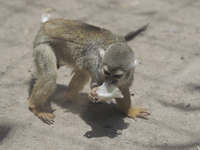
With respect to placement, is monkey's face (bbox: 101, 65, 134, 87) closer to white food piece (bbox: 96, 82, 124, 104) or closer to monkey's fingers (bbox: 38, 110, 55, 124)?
white food piece (bbox: 96, 82, 124, 104)

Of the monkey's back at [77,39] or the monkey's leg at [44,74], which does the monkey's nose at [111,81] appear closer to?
the monkey's back at [77,39]

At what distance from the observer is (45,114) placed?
3830mm

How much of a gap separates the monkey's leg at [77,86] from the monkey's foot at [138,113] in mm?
936

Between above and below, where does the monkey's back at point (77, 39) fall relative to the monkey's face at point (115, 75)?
above

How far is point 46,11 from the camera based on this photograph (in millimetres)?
7020

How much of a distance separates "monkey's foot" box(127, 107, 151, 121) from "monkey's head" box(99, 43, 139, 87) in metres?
0.90

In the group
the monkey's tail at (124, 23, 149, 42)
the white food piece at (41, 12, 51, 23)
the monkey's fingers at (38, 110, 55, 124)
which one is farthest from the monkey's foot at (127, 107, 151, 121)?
the white food piece at (41, 12, 51, 23)

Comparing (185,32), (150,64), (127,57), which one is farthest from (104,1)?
(127,57)

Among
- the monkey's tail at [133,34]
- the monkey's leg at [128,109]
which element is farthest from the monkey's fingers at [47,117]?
the monkey's tail at [133,34]

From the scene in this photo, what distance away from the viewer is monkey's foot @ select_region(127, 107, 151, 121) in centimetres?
393

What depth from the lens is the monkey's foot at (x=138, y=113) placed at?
393 cm

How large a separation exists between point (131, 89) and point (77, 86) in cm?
111

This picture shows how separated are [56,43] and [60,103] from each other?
1.24m

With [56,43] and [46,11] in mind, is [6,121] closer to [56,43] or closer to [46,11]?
[56,43]
